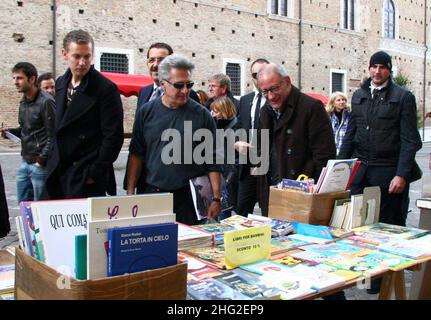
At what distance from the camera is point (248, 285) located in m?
1.95

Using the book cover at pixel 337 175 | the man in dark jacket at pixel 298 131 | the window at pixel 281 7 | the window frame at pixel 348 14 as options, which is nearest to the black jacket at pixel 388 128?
the man in dark jacket at pixel 298 131

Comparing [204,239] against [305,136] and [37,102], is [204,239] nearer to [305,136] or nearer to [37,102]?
[305,136]

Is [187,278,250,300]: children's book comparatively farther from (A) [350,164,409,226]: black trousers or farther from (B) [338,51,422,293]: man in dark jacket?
(A) [350,164,409,226]: black trousers

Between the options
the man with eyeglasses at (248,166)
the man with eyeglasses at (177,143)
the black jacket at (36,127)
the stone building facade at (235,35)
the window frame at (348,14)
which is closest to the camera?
the man with eyeglasses at (177,143)

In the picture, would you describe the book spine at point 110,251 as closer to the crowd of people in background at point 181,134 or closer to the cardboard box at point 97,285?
the cardboard box at point 97,285

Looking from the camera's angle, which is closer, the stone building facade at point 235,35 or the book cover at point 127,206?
the book cover at point 127,206

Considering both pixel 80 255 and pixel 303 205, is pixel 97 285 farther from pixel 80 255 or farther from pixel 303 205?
pixel 303 205

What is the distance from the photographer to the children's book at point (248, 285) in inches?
72.4

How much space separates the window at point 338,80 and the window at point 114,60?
12.9 meters

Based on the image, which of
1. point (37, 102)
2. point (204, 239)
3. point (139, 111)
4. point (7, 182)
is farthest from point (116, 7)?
point (204, 239)

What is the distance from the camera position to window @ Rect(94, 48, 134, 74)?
1862 cm

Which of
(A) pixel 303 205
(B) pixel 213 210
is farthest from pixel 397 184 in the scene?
(B) pixel 213 210

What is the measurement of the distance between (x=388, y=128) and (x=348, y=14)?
27.4 metres
